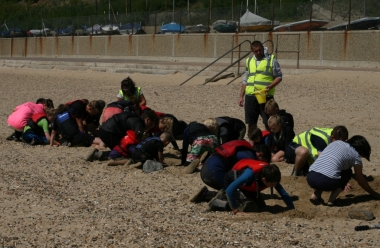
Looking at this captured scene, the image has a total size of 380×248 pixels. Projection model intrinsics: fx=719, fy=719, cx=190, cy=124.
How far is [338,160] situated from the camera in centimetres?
766

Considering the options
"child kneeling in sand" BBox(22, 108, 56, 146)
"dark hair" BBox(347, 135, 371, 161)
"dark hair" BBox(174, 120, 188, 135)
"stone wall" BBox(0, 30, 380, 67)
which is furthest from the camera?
"stone wall" BBox(0, 30, 380, 67)

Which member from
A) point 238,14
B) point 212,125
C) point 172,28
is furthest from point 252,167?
point 172,28

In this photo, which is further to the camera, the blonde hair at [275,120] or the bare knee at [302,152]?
the blonde hair at [275,120]

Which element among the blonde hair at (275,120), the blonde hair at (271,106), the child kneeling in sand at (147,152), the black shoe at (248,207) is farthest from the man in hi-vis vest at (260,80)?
the black shoe at (248,207)

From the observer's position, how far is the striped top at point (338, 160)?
7.65 m

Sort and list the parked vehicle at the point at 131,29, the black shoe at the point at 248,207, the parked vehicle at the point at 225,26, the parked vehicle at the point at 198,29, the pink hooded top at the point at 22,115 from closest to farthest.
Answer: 1. the black shoe at the point at 248,207
2. the pink hooded top at the point at 22,115
3. the parked vehicle at the point at 225,26
4. the parked vehicle at the point at 198,29
5. the parked vehicle at the point at 131,29

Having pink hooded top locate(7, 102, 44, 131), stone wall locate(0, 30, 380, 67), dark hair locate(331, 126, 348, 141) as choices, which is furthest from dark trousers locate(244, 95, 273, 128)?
stone wall locate(0, 30, 380, 67)

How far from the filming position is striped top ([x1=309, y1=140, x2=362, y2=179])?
301 inches

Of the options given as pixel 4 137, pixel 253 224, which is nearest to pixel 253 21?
pixel 4 137

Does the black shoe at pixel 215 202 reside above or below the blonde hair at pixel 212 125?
below

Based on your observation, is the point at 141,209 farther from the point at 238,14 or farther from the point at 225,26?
the point at 238,14

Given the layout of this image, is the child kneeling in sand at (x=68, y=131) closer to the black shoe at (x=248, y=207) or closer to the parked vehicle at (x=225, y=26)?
the black shoe at (x=248, y=207)

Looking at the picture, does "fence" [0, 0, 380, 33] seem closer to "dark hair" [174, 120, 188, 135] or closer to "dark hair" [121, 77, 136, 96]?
"dark hair" [121, 77, 136, 96]

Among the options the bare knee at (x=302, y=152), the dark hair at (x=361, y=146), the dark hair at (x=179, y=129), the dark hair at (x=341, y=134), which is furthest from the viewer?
the dark hair at (x=179, y=129)
